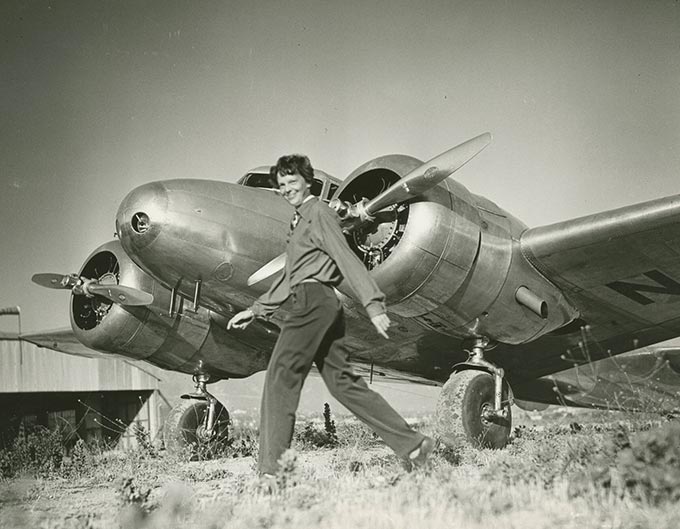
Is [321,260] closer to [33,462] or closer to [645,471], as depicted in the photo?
[645,471]

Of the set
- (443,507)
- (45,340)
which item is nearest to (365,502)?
(443,507)

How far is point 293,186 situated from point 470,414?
394cm

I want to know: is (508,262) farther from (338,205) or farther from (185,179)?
(185,179)

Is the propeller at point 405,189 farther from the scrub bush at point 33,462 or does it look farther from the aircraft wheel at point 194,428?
the aircraft wheel at point 194,428

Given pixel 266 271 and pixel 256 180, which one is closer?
pixel 266 271

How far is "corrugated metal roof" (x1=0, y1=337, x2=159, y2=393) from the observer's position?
18.4m

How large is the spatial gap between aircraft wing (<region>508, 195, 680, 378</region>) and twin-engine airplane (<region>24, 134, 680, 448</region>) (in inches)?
0.7

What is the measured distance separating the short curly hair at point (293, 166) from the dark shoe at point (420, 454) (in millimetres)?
1565

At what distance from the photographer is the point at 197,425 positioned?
9031 mm

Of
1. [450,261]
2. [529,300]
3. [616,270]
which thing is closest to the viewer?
[450,261]

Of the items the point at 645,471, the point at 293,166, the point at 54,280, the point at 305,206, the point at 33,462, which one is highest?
the point at 54,280

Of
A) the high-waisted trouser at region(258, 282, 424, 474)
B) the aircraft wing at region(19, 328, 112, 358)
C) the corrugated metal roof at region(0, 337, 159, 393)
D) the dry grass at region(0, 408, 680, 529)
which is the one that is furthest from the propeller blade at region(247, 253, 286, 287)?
the corrugated metal roof at region(0, 337, 159, 393)

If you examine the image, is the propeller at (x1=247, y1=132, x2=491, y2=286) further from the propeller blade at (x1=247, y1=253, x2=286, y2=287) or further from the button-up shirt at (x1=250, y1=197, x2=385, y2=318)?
the button-up shirt at (x1=250, y1=197, x2=385, y2=318)

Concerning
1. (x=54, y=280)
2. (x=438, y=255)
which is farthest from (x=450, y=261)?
(x=54, y=280)
